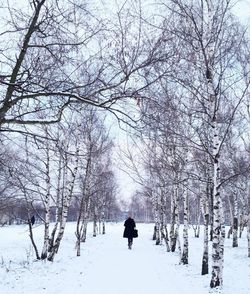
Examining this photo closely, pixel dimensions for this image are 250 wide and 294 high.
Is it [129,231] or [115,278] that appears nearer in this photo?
[115,278]

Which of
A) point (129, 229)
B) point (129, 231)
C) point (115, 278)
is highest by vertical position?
point (129, 229)

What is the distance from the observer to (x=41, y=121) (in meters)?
6.43

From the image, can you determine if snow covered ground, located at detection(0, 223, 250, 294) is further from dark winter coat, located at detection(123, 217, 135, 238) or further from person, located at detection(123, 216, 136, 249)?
dark winter coat, located at detection(123, 217, 135, 238)

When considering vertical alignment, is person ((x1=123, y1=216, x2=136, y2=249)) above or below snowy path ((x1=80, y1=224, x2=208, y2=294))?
above

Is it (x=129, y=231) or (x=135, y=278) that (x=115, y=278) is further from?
(x=129, y=231)

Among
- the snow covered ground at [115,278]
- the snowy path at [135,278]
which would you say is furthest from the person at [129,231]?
the snowy path at [135,278]

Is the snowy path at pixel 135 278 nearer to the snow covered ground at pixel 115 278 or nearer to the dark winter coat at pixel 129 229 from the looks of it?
the snow covered ground at pixel 115 278

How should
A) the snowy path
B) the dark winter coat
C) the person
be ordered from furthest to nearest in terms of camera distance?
the dark winter coat, the person, the snowy path

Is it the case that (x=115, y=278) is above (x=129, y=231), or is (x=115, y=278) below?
below

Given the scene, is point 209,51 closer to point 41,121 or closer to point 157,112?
point 157,112

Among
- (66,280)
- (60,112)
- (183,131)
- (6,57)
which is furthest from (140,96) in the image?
(183,131)

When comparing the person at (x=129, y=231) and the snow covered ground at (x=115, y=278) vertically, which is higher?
the person at (x=129, y=231)

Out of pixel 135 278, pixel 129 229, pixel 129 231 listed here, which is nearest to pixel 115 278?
pixel 135 278

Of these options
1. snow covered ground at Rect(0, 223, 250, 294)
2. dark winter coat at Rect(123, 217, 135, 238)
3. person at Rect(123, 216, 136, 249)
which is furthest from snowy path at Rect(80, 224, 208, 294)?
dark winter coat at Rect(123, 217, 135, 238)
